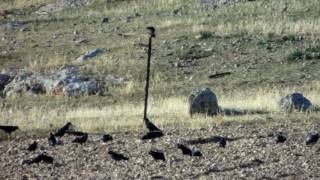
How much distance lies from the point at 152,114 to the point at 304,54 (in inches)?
410

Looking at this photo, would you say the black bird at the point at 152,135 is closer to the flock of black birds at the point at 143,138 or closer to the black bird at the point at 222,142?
the flock of black birds at the point at 143,138

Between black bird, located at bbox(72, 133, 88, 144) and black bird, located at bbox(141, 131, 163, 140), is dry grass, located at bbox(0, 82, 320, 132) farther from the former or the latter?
black bird, located at bbox(72, 133, 88, 144)

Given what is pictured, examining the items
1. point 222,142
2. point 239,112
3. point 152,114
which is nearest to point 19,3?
point 152,114

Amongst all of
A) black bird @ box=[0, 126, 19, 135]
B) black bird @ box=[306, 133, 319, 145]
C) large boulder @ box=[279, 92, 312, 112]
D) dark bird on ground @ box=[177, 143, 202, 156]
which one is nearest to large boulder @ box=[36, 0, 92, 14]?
large boulder @ box=[279, 92, 312, 112]

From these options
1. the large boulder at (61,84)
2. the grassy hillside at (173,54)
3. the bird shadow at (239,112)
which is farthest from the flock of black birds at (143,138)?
the large boulder at (61,84)

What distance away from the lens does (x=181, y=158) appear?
13.5 meters

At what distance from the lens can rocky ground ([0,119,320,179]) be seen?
1241 centimetres

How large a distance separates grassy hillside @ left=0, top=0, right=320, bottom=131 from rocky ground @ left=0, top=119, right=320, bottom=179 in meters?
1.90

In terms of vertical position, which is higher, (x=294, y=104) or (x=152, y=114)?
(x=294, y=104)

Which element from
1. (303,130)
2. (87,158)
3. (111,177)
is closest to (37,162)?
(87,158)

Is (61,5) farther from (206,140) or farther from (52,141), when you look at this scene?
(206,140)

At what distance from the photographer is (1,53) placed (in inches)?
1347

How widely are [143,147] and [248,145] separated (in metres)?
1.65

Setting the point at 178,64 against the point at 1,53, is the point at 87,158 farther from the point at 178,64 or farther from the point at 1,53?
the point at 1,53
